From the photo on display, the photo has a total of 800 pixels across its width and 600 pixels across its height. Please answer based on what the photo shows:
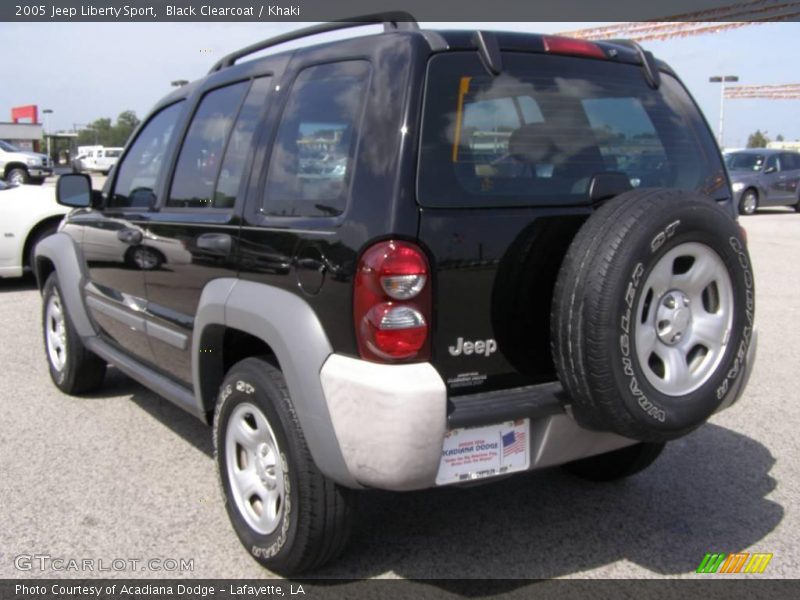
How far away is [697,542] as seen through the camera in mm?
3322

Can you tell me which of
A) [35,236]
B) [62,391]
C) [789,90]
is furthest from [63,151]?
[789,90]

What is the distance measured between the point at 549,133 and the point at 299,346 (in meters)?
1.17

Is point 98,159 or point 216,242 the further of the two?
point 98,159

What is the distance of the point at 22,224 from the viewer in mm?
9070

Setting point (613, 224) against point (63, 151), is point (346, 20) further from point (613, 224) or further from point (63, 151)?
point (63, 151)

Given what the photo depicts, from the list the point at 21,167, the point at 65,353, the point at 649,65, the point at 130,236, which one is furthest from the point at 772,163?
the point at 21,167

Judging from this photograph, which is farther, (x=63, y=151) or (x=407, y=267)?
(x=63, y=151)

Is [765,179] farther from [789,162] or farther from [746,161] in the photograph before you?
[789,162]

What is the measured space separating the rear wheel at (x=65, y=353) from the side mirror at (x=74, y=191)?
78cm

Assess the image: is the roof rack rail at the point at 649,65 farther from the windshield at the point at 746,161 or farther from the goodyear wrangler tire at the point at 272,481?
the windshield at the point at 746,161

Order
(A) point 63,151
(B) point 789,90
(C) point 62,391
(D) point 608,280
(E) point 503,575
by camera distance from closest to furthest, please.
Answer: (D) point 608,280 < (E) point 503,575 < (C) point 62,391 < (A) point 63,151 < (B) point 789,90

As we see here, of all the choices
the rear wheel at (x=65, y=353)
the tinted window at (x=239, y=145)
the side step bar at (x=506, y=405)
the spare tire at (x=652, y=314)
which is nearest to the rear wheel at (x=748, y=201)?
the rear wheel at (x=65, y=353)

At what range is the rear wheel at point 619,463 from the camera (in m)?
3.70

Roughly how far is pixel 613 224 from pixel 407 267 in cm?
67
